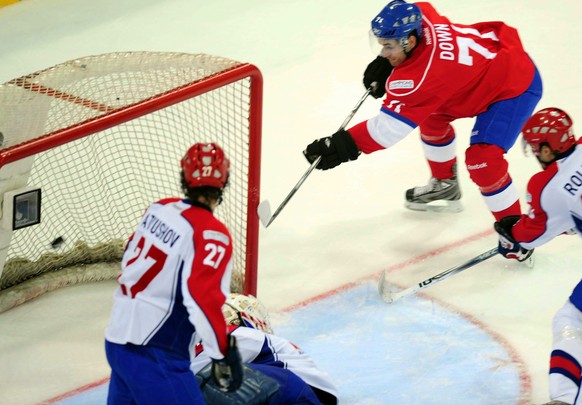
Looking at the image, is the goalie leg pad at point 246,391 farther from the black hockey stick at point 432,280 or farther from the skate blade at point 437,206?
the skate blade at point 437,206

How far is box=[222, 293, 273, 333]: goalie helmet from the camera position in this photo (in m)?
3.70

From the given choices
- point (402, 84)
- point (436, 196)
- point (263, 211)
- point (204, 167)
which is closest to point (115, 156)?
point (263, 211)

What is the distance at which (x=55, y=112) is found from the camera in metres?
3.72

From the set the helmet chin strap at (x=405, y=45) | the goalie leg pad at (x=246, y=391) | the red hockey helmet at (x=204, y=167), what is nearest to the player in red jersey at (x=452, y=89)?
the helmet chin strap at (x=405, y=45)

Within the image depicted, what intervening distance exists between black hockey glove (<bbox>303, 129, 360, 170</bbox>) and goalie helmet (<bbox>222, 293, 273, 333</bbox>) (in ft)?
2.48

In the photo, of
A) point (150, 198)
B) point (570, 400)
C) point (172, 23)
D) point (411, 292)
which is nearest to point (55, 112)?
point (150, 198)

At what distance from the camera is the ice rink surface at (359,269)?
3.88 meters

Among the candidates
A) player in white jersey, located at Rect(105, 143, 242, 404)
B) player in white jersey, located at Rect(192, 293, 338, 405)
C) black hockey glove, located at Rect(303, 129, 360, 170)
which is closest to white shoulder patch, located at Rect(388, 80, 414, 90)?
black hockey glove, located at Rect(303, 129, 360, 170)

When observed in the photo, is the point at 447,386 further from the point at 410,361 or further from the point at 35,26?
the point at 35,26

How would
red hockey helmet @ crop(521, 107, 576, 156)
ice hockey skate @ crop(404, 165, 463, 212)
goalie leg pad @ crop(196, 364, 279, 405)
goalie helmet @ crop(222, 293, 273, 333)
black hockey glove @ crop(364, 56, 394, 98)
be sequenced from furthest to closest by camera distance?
ice hockey skate @ crop(404, 165, 463, 212)
black hockey glove @ crop(364, 56, 394, 98)
goalie helmet @ crop(222, 293, 273, 333)
red hockey helmet @ crop(521, 107, 576, 156)
goalie leg pad @ crop(196, 364, 279, 405)

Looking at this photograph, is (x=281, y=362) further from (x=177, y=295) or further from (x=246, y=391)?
(x=177, y=295)

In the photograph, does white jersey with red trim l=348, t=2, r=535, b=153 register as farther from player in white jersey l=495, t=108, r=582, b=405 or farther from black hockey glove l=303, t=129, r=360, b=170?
player in white jersey l=495, t=108, r=582, b=405

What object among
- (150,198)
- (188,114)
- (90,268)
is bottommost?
(90,268)

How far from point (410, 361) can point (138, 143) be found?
4.81ft
